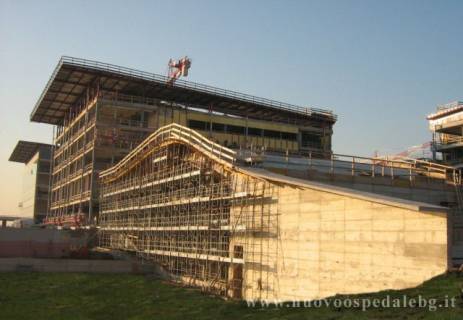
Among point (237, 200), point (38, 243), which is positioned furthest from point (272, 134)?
point (237, 200)

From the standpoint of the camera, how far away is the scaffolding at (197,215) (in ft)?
80.4

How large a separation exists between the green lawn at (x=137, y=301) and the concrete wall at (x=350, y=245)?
49.2 inches

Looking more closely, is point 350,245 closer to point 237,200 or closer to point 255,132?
point 237,200

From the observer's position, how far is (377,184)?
93.9 feet

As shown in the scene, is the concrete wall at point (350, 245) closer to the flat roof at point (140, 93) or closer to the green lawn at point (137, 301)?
the green lawn at point (137, 301)

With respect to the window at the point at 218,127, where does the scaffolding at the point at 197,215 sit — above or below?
below

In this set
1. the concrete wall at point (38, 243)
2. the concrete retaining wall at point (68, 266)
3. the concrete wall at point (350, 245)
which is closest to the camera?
the concrete wall at point (350, 245)

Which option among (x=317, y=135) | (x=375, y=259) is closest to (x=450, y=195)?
(x=375, y=259)

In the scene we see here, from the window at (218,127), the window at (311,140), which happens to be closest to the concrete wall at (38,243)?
the window at (218,127)

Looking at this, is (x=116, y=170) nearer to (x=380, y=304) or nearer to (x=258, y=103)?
(x=258, y=103)

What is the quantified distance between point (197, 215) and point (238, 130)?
35.3 meters

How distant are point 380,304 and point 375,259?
3.72m

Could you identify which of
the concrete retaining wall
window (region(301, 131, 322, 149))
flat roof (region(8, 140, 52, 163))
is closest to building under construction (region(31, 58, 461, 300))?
the concrete retaining wall

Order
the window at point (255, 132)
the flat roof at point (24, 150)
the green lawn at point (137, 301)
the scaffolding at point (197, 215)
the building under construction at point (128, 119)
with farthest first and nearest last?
1. the flat roof at point (24, 150)
2. the window at point (255, 132)
3. the building under construction at point (128, 119)
4. the scaffolding at point (197, 215)
5. the green lawn at point (137, 301)
